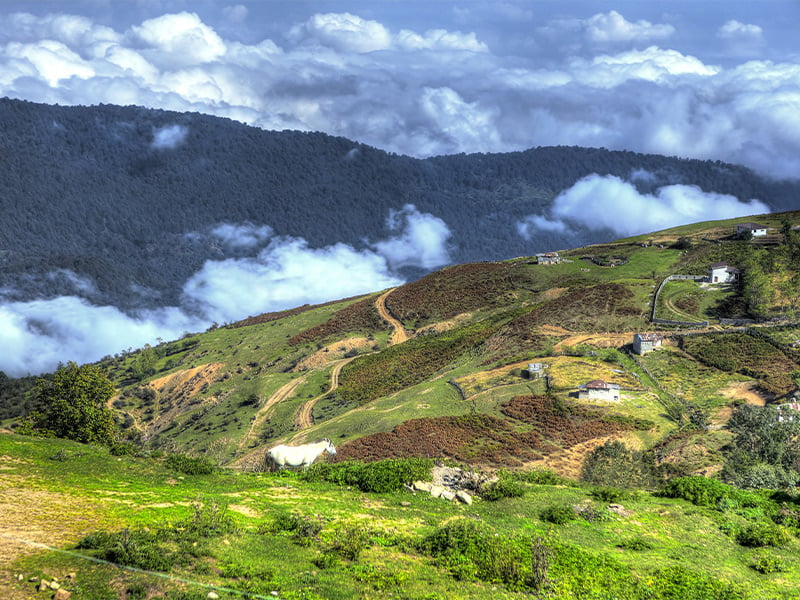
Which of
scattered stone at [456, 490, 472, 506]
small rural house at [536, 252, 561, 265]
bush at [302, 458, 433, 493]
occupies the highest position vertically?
small rural house at [536, 252, 561, 265]

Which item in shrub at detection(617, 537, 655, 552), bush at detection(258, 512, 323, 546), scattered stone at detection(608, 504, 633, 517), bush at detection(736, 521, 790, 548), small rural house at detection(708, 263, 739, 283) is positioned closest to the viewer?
bush at detection(258, 512, 323, 546)

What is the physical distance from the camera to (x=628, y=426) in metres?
57.5

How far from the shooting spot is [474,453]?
2028 inches

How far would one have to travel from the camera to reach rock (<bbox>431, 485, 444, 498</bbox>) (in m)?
28.9

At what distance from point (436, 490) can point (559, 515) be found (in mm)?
5273

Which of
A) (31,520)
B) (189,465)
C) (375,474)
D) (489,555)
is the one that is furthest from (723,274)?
(31,520)

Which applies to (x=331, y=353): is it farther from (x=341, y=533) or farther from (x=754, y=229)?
(x=341, y=533)

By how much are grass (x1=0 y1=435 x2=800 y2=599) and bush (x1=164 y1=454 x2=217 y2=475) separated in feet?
1.53

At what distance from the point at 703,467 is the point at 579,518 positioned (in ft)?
75.5

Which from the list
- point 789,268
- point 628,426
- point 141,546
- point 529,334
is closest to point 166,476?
point 141,546

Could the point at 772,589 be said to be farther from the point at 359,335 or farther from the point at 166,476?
the point at 359,335

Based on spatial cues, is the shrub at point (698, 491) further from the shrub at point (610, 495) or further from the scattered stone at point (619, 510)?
the scattered stone at point (619, 510)

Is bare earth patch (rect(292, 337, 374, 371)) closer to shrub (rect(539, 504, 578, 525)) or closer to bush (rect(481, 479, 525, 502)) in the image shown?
bush (rect(481, 479, 525, 502))

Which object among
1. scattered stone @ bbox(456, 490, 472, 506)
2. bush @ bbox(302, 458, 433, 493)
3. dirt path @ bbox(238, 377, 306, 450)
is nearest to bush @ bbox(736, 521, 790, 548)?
scattered stone @ bbox(456, 490, 472, 506)
